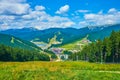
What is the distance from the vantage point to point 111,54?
13450cm

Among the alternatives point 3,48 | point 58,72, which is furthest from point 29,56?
point 58,72

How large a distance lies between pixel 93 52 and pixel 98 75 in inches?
5108

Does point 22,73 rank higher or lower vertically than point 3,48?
lower

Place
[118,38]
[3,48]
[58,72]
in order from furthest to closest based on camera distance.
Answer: [3,48]
[118,38]
[58,72]

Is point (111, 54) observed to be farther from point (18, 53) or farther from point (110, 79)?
point (110, 79)

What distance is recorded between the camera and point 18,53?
176 metres

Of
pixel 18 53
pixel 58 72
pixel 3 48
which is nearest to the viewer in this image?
pixel 58 72

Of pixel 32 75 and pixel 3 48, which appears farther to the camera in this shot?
pixel 3 48

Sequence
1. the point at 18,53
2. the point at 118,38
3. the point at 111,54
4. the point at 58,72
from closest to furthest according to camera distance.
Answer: the point at 58,72 → the point at 118,38 → the point at 111,54 → the point at 18,53

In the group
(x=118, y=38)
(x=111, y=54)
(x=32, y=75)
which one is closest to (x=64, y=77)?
(x=32, y=75)

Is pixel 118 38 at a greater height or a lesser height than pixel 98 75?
greater

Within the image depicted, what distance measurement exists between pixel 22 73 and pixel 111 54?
102491 millimetres

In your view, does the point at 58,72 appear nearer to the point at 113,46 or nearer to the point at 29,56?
the point at 113,46

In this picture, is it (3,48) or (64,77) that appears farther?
(3,48)
